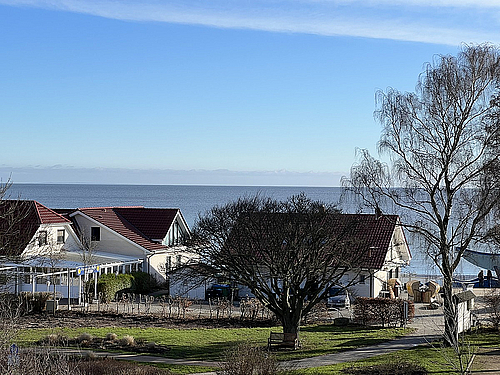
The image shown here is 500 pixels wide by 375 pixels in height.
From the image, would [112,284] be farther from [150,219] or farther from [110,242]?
[150,219]

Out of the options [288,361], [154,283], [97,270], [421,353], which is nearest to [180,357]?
[288,361]

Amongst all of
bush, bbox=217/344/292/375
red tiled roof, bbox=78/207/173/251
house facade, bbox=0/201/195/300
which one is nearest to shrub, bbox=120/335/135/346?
bush, bbox=217/344/292/375

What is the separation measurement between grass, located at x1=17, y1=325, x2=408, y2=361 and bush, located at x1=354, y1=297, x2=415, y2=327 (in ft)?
3.01

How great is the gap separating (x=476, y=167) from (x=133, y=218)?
32.0 metres

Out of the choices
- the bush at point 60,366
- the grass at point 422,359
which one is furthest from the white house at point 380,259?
the bush at point 60,366

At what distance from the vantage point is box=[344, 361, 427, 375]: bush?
59.7ft

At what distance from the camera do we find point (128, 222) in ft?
162

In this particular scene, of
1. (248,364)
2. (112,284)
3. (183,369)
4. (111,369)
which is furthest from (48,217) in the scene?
(248,364)

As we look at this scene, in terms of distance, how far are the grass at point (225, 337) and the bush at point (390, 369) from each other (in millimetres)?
2902

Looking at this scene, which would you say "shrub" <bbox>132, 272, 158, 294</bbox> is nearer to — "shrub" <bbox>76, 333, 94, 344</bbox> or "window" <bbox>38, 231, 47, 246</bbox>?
"window" <bbox>38, 231, 47, 246</bbox>

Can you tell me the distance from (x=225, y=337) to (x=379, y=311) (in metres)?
8.12

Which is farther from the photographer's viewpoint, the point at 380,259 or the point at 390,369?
the point at 380,259

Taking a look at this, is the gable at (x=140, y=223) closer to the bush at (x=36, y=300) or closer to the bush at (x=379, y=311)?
the bush at (x=36, y=300)

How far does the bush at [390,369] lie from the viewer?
18188 millimetres
